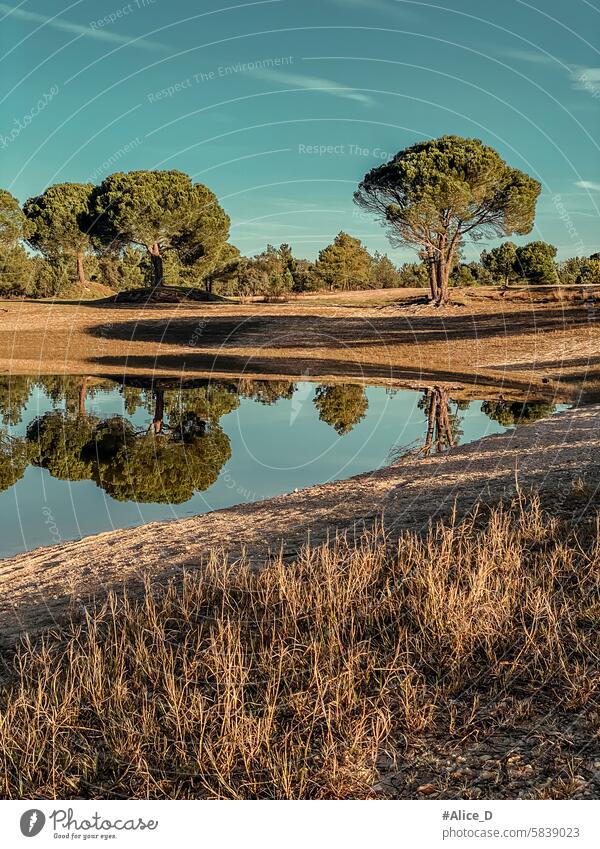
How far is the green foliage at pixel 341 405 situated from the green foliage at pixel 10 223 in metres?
59.0

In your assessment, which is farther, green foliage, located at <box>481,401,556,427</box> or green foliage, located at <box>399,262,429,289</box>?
green foliage, located at <box>399,262,429,289</box>

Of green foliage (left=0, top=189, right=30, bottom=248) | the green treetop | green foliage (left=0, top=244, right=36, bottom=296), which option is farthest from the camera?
the green treetop

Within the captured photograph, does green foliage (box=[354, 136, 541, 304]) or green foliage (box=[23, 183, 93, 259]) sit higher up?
green foliage (box=[23, 183, 93, 259])

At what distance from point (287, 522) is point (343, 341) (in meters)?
39.4

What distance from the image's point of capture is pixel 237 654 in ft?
25.8

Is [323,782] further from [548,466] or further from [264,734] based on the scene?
[548,466]

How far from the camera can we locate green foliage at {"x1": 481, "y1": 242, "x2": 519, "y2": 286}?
93.4m

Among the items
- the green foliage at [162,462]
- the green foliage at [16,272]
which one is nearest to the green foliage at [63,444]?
the green foliage at [162,462]

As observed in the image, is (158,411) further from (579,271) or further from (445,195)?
(579,271)

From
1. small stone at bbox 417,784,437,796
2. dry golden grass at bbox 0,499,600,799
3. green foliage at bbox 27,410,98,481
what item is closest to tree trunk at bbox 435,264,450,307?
green foliage at bbox 27,410,98,481

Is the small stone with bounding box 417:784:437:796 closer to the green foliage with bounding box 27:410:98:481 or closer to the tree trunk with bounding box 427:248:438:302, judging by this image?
the green foliage with bounding box 27:410:98:481

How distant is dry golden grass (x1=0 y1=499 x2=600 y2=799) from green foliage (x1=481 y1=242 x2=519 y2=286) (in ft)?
281
